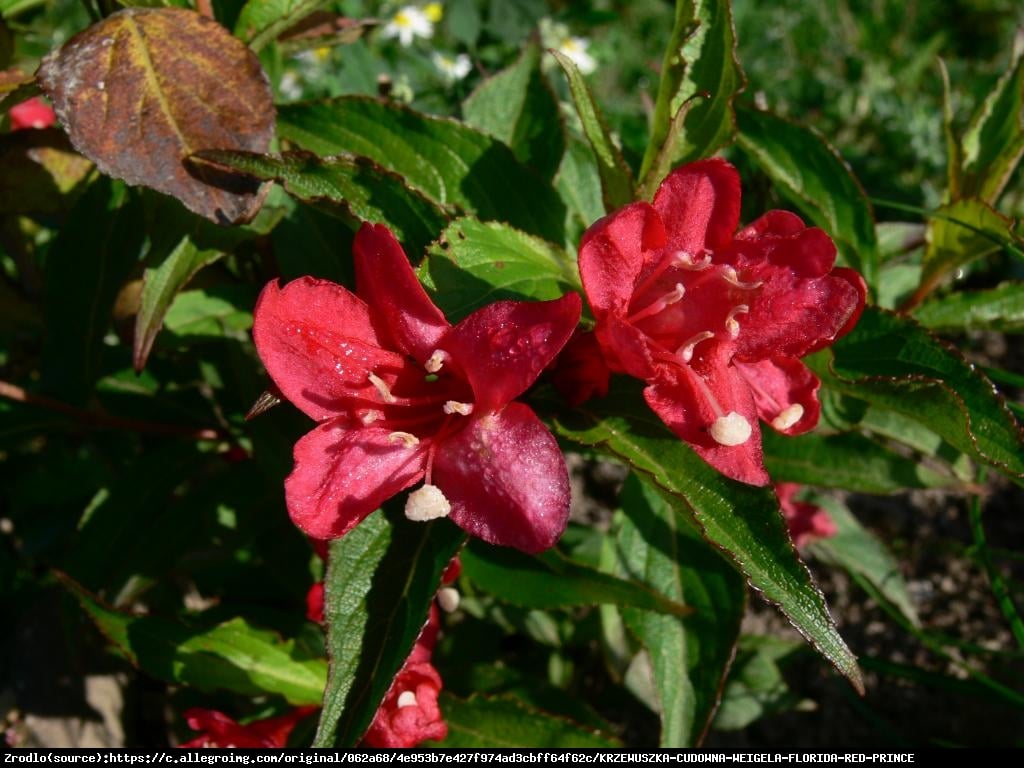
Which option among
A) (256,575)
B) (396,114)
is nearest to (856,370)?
(396,114)

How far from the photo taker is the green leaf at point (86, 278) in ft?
4.45

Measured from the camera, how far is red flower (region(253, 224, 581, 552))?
870mm

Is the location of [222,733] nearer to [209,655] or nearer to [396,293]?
[209,655]

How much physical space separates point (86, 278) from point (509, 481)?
876 mm

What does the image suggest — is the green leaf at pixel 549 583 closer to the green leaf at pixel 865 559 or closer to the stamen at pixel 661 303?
the stamen at pixel 661 303

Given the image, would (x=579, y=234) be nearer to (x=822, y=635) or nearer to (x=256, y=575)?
(x=822, y=635)

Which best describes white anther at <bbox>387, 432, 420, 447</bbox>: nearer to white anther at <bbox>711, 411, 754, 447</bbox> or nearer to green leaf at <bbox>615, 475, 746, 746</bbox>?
white anther at <bbox>711, 411, 754, 447</bbox>

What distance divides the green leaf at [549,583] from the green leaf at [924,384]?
1.22 feet

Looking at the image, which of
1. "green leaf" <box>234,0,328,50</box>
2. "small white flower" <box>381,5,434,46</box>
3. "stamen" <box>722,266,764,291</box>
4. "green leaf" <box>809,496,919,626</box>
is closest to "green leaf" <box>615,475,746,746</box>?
"stamen" <box>722,266,764,291</box>

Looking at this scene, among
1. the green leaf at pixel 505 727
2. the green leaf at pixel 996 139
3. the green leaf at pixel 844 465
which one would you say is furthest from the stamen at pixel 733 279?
the green leaf at pixel 505 727

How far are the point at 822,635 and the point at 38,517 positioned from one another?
1.57 m

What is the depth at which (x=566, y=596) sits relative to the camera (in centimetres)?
130

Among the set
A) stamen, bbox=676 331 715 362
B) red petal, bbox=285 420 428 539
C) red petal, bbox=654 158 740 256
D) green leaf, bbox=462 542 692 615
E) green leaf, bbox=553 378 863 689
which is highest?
red petal, bbox=654 158 740 256

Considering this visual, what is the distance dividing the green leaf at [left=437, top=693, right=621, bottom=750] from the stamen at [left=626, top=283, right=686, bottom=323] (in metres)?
0.70
